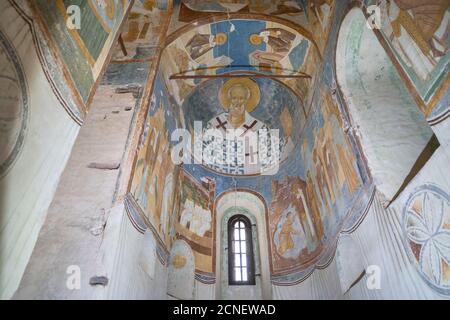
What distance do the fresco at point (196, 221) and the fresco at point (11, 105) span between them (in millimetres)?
6768

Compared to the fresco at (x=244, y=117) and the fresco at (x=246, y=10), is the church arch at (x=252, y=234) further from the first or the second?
the fresco at (x=246, y=10)

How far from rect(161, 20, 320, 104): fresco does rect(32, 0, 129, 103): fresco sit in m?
3.66

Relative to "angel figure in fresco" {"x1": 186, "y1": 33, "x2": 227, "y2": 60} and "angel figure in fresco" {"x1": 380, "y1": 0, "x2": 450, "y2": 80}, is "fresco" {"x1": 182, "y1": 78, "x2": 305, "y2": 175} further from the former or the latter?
"angel figure in fresco" {"x1": 380, "y1": 0, "x2": 450, "y2": 80}

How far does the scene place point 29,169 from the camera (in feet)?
9.27

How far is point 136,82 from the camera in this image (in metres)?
6.80

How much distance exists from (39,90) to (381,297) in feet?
19.6

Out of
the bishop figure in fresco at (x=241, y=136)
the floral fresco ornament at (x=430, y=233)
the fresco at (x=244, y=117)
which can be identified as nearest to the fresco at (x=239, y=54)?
the fresco at (x=244, y=117)

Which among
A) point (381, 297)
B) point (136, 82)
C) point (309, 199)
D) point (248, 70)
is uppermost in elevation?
point (248, 70)

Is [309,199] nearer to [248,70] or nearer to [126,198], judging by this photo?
[248,70]

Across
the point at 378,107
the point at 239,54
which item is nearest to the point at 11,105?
the point at 378,107

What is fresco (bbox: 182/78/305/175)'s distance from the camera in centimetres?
1066

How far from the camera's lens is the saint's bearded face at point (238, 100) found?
11.1 meters

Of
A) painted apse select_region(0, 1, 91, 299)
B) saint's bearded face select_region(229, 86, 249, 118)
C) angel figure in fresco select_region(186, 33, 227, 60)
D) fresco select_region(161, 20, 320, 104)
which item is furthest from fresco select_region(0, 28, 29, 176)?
saint's bearded face select_region(229, 86, 249, 118)
